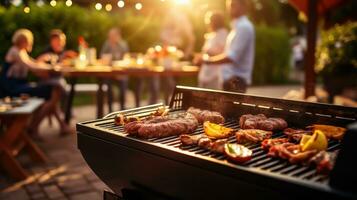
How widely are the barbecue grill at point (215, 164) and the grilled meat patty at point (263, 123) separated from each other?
69mm

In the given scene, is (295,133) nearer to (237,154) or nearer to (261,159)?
(261,159)

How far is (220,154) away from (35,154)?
4215mm

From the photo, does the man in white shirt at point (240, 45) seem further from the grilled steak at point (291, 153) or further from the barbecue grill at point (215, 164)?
the grilled steak at point (291, 153)

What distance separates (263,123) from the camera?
9.66 ft

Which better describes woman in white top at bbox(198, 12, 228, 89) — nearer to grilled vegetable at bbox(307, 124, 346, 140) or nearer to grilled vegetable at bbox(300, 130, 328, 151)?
grilled vegetable at bbox(307, 124, 346, 140)

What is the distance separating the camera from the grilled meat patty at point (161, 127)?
279cm

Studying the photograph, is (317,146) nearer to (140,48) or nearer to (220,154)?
(220,154)

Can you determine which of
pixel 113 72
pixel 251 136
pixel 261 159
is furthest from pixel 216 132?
pixel 113 72

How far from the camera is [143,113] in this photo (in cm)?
366

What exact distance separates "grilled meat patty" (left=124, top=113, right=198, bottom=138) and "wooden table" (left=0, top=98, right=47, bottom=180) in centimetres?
284

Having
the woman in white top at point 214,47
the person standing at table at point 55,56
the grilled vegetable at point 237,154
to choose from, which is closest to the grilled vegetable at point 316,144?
the grilled vegetable at point 237,154

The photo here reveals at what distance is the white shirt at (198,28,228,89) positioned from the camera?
669 centimetres

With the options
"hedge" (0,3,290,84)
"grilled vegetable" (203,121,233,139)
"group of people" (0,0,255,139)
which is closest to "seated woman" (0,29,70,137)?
"group of people" (0,0,255,139)

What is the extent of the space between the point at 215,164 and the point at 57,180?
3.44 metres
